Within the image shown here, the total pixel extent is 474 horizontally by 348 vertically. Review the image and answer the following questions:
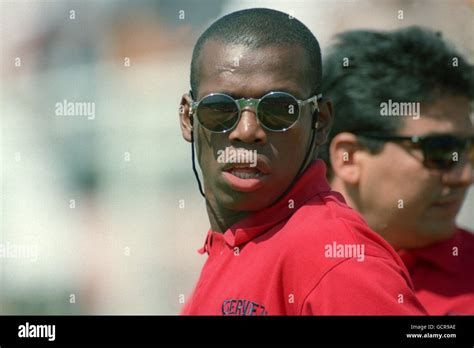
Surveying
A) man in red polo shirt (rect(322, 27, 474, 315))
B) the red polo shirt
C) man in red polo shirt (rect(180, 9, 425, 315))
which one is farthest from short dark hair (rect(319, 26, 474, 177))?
the red polo shirt

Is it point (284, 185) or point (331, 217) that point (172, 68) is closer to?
point (284, 185)

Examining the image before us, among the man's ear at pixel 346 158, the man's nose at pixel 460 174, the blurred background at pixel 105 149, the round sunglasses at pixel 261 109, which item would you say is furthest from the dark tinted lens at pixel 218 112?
the man's nose at pixel 460 174

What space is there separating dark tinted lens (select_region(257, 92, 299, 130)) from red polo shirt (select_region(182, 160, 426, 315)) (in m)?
0.16

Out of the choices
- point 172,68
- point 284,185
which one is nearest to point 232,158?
point 284,185

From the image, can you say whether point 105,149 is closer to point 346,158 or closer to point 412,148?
point 346,158

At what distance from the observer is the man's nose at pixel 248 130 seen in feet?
9.14

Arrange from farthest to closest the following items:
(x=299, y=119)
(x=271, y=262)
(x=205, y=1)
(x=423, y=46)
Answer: (x=423, y=46) → (x=205, y=1) → (x=299, y=119) → (x=271, y=262)

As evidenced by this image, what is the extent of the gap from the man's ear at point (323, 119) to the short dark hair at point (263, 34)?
0.17ft

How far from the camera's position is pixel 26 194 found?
3.56 m

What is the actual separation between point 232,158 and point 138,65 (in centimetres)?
87

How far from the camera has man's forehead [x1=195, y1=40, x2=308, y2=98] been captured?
8.89ft

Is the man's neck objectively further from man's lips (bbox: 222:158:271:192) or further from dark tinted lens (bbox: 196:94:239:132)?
dark tinted lens (bbox: 196:94:239:132)

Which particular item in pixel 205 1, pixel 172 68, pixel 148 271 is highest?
pixel 205 1

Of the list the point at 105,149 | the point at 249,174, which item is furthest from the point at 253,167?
the point at 105,149
